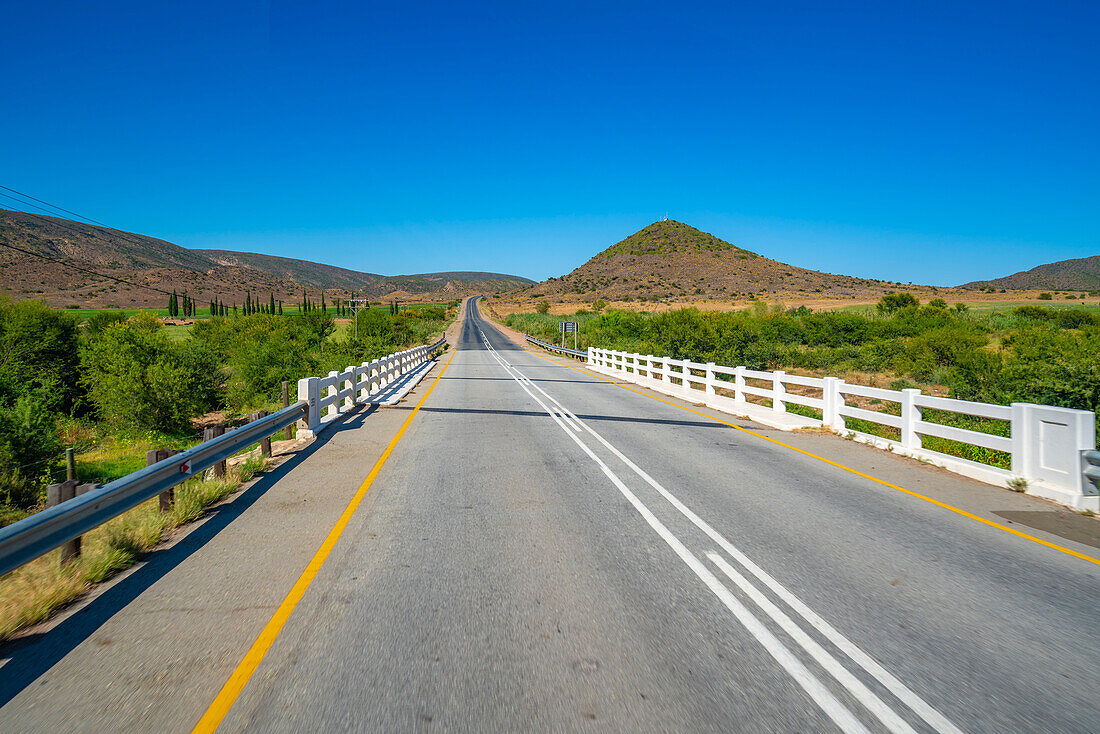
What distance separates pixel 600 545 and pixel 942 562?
9.96 feet

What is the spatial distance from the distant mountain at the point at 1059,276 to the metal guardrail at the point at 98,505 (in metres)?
169

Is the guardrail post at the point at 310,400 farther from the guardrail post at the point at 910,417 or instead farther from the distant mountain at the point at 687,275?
the distant mountain at the point at 687,275

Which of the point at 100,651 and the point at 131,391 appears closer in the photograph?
the point at 100,651

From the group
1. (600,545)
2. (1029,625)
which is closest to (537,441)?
(600,545)

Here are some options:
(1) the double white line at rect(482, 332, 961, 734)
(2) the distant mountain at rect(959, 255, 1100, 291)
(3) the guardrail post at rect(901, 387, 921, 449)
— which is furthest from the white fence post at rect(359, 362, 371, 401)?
(2) the distant mountain at rect(959, 255, 1100, 291)

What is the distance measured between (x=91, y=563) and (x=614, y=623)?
4.24 meters

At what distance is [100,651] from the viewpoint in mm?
3693

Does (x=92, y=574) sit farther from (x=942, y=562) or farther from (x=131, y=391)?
(x=131, y=391)

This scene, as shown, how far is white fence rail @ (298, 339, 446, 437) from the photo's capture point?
39.0 feet

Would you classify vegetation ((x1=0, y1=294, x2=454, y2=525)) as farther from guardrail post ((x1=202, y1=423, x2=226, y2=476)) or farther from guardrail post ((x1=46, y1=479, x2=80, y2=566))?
guardrail post ((x1=46, y1=479, x2=80, y2=566))

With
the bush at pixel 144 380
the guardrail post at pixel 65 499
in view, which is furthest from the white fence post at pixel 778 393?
the bush at pixel 144 380

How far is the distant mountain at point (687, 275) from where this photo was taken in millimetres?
115375

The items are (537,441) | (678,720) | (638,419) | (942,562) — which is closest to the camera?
(678,720)

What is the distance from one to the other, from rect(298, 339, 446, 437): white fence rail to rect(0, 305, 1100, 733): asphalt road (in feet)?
14.1
